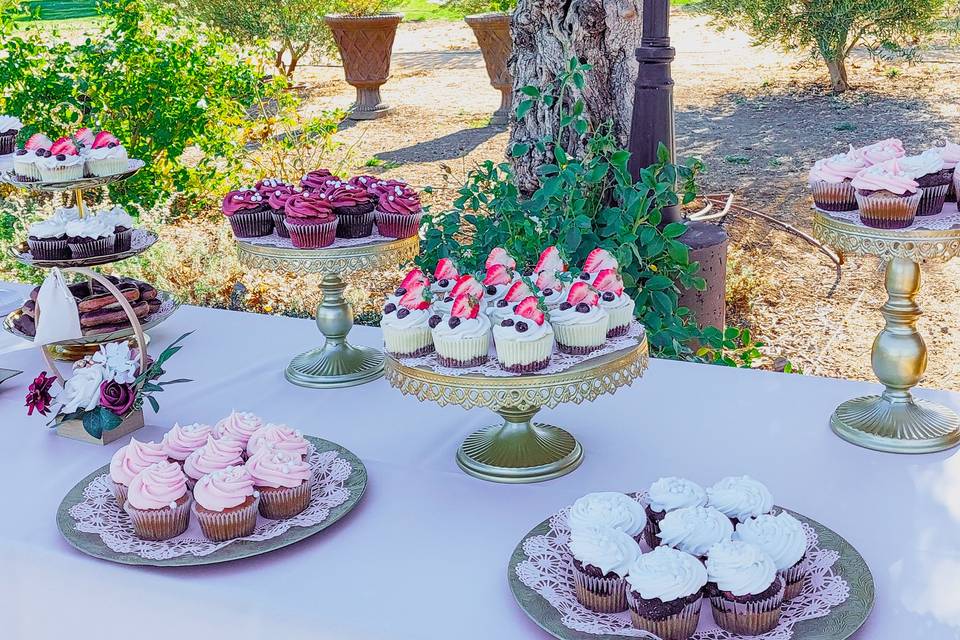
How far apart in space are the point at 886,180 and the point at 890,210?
6 centimetres

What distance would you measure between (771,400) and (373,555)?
1.05 meters

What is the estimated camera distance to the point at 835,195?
213cm

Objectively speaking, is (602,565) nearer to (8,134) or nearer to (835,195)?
(835,195)

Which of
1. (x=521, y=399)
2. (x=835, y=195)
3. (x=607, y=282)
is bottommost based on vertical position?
(x=521, y=399)

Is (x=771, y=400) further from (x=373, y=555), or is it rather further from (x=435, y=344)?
(x=373, y=555)

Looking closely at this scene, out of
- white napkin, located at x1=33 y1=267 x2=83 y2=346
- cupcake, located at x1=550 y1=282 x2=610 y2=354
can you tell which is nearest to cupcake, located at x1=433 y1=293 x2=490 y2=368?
cupcake, located at x1=550 y1=282 x2=610 y2=354

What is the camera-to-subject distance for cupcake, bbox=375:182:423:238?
2.47m

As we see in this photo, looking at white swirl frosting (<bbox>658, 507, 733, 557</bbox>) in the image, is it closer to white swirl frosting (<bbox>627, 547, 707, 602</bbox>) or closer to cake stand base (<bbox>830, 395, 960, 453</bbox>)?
white swirl frosting (<bbox>627, 547, 707, 602</bbox>)

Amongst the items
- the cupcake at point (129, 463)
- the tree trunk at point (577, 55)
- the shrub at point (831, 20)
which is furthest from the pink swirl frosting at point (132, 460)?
the shrub at point (831, 20)

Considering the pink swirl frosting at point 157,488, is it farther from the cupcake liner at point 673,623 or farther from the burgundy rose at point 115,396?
the cupcake liner at point 673,623

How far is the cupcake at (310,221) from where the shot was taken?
2381 millimetres

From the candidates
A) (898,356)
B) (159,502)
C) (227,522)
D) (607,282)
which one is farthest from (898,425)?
(159,502)

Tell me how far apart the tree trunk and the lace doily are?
8.93 ft

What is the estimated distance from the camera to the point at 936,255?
197 cm
